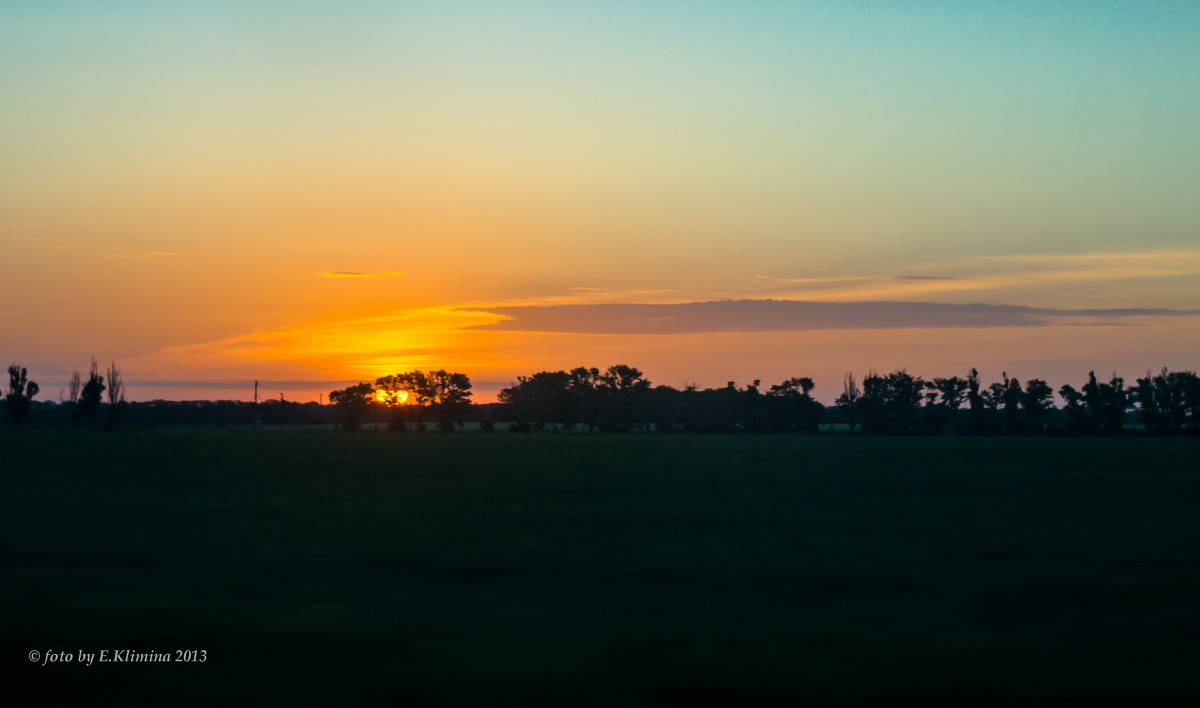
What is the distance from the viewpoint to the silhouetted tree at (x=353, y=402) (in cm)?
11519

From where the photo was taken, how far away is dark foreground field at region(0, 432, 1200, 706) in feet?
20.4

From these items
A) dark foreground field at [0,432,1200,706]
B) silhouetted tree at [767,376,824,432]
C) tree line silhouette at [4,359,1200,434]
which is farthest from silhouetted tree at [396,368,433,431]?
dark foreground field at [0,432,1200,706]

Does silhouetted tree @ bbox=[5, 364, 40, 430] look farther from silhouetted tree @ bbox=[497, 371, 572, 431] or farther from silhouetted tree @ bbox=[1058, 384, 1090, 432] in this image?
silhouetted tree @ bbox=[1058, 384, 1090, 432]

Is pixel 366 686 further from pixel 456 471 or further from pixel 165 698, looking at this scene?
pixel 456 471

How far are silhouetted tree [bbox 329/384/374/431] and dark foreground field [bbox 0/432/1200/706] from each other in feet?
301

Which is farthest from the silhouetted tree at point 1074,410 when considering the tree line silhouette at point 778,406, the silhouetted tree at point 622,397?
the silhouetted tree at point 622,397

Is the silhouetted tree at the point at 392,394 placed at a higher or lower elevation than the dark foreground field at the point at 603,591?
higher

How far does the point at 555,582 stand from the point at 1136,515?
39.4 feet

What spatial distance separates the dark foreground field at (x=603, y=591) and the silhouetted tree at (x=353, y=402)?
301 feet

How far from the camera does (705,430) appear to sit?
109m

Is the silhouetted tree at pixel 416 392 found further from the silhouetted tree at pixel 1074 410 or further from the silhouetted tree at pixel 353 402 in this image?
the silhouetted tree at pixel 1074 410

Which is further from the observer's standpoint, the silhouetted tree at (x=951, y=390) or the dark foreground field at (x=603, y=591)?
the silhouetted tree at (x=951, y=390)

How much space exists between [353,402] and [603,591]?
11275 cm

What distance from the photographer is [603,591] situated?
10.6 meters
